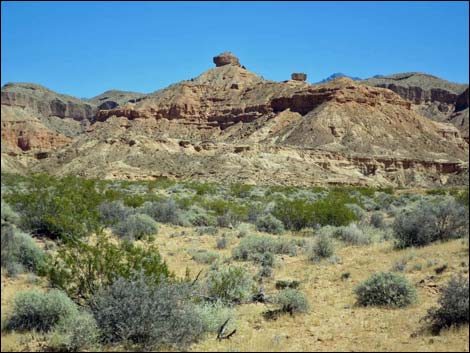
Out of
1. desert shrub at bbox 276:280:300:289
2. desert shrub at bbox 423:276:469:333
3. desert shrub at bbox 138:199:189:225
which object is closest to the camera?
desert shrub at bbox 423:276:469:333

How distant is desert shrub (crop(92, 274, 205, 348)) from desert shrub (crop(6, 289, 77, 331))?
2.37 feet

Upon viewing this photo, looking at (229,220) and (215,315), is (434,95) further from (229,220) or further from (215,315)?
(215,315)

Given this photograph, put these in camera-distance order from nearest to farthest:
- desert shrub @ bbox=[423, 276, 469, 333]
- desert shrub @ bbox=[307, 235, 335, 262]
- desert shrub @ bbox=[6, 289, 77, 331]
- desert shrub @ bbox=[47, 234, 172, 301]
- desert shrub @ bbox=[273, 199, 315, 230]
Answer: desert shrub @ bbox=[423, 276, 469, 333], desert shrub @ bbox=[6, 289, 77, 331], desert shrub @ bbox=[47, 234, 172, 301], desert shrub @ bbox=[307, 235, 335, 262], desert shrub @ bbox=[273, 199, 315, 230]

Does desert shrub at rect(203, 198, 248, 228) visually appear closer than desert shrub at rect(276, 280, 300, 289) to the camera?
No

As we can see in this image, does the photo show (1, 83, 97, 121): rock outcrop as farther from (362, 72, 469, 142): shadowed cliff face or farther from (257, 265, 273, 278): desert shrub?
(257, 265, 273, 278): desert shrub

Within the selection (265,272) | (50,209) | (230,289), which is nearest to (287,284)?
(265,272)

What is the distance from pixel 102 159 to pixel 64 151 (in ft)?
47.2

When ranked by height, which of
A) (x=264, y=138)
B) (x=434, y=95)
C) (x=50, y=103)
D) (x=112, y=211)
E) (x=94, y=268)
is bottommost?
(x=94, y=268)

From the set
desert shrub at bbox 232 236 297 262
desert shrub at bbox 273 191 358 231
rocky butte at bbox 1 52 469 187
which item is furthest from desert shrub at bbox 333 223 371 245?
rocky butte at bbox 1 52 469 187

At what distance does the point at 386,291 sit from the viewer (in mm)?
9305

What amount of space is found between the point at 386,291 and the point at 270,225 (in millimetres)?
11209

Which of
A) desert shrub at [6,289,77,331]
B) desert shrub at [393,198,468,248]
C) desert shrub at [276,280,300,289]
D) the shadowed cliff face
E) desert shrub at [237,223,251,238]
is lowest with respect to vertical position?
desert shrub at [276,280,300,289]

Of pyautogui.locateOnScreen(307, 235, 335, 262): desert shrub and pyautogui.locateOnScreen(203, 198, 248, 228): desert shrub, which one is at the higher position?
pyautogui.locateOnScreen(203, 198, 248, 228): desert shrub

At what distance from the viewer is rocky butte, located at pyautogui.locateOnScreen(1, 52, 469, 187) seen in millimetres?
69625
